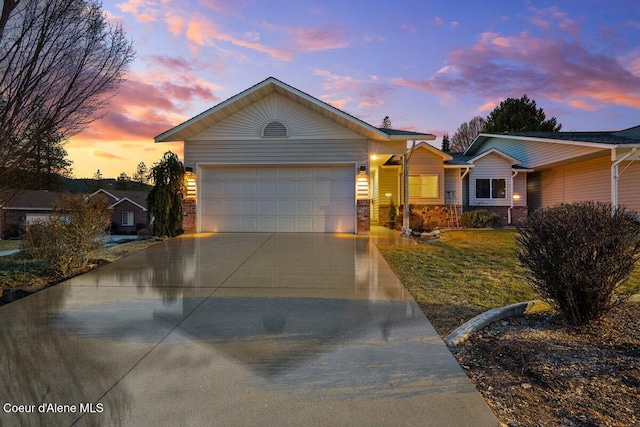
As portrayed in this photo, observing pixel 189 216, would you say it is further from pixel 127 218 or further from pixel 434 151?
pixel 127 218

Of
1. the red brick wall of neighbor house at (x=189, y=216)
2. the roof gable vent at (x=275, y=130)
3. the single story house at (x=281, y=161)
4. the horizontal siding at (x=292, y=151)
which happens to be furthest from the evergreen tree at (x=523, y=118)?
the red brick wall of neighbor house at (x=189, y=216)

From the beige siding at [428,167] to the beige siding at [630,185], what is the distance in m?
6.95

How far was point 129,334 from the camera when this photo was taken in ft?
12.4

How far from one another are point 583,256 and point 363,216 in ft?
29.0

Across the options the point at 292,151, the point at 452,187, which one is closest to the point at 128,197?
the point at 292,151

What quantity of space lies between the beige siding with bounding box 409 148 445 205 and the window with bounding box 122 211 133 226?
114 feet

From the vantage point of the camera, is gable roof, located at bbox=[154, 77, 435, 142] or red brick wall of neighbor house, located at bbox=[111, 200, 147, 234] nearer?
gable roof, located at bbox=[154, 77, 435, 142]

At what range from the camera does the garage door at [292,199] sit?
41.2 feet

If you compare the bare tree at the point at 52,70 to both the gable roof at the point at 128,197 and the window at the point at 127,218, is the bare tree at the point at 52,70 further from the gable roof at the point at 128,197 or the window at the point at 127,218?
the window at the point at 127,218

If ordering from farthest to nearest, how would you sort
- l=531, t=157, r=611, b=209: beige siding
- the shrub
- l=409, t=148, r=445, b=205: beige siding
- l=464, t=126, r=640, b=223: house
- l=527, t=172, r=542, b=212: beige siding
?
1. l=527, t=172, r=542, b=212: beige siding
2. l=409, t=148, r=445, b=205: beige siding
3. the shrub
4. l=531, t=157, r=611, b=209: beige siding
5. l=464, t=126, r=640, b=223: house

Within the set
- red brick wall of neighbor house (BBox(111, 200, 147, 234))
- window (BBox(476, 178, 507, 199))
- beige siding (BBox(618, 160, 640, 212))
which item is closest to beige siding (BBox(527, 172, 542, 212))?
window (BBox(476, 178, 507, 199))

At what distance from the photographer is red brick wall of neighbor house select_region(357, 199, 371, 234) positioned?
40.7 feet

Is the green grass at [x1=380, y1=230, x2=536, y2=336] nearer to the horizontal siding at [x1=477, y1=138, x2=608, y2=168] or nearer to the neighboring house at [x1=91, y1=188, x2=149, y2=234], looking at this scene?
the horizontal siding at [x1=477, y1=138, x2=608, y2=168]

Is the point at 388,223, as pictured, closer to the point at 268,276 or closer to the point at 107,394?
Result: the point at 268,276
